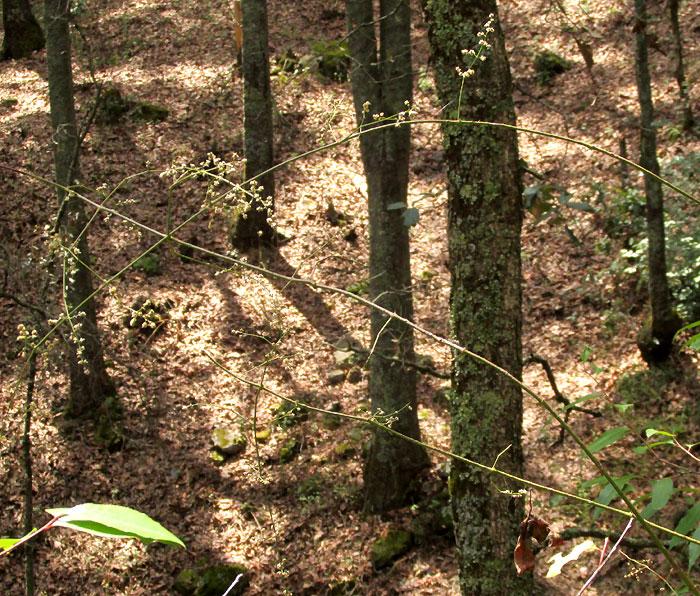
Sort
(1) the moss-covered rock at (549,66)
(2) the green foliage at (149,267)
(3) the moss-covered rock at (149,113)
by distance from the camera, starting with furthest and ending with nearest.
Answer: (1) the moss-covered rock at (549,66), (3) the moss-covered rock at (149,113), (2) the green foliage at (149,267)

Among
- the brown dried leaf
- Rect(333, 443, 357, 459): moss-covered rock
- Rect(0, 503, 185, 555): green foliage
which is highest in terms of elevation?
Rect(0, 503, 185, 555): green foliage

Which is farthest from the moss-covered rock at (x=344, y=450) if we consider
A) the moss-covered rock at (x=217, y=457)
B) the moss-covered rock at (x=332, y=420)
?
the moss-covered rock at (x=217, y=457)

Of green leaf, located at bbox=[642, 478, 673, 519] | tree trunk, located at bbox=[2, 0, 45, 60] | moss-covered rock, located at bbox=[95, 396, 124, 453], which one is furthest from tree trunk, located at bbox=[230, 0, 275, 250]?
green leaf, located at bbox=[642, 478, 673, 519]

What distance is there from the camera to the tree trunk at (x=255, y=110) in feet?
30.4

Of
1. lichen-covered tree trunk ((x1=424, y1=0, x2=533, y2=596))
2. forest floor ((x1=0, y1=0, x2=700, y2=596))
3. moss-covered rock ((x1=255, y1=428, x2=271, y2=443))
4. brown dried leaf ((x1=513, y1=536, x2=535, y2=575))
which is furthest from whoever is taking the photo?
moss-covered rock ((x1=255, y1=428, x2=271, y2=443))

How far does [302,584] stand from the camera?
5980 millimetres

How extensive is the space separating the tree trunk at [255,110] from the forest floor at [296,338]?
0.37 metres

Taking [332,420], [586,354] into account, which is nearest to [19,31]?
[332,420]

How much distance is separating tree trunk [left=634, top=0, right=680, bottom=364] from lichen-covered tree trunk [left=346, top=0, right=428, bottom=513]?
266 centimetres

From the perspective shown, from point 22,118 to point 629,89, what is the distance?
33.4 feet

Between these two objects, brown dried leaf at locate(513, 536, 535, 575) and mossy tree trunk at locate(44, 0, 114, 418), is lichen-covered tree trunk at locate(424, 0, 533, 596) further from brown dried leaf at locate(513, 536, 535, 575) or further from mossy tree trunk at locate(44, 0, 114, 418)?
mossy tree trunk at locate(44, 0, 114, 418)

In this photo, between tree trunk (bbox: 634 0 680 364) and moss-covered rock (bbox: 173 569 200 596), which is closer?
moss-covered rock (bbox: 173 569 200 596)

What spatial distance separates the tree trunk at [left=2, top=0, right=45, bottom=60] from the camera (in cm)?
1298

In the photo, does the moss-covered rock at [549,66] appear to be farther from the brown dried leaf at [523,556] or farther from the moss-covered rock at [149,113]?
the brown dried leaf at [523,556]
